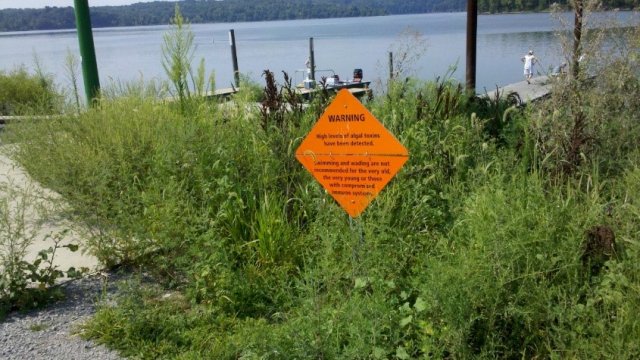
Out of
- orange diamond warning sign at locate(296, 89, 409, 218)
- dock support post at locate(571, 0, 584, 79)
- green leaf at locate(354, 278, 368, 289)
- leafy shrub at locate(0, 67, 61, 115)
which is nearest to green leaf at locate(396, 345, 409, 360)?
green leaf at locate(354, 278, 368, 289)

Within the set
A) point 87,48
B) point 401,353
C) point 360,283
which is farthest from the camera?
point 87,48

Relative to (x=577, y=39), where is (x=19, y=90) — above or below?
below

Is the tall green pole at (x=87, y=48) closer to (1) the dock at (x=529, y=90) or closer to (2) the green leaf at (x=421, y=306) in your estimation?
A: (1) the dock at (x=529, y=90)

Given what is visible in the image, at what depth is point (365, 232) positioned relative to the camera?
3936 millimetres

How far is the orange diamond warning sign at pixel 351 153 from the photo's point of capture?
3869 mm

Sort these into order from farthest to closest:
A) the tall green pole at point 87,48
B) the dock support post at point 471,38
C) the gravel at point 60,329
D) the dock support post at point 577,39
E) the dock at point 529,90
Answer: the dock at point 529,90 < the tall green pole at point 87,48 < the dock support post at point 471,38 < the dock support post at point 577,39 < the gravel at point 60,329

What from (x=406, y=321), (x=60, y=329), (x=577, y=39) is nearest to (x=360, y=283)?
(x=406, y=321)

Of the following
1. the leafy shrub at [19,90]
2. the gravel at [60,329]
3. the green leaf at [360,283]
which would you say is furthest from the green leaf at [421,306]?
the leafy shrub at [19,90]

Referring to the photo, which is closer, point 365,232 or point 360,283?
point 360,283

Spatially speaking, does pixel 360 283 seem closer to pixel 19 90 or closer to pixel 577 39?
pixel 577 39

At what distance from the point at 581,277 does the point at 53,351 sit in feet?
9.16

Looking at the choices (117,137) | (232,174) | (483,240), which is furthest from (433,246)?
(117,137)

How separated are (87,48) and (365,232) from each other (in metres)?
6.17

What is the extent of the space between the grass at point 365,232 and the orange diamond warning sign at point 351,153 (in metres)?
0.20
